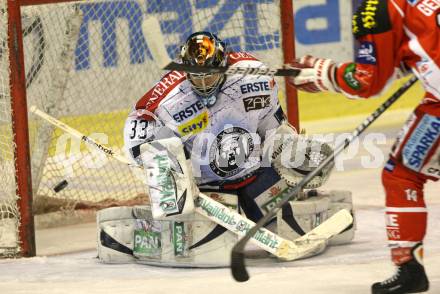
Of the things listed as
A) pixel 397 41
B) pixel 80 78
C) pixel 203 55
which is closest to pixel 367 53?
pixel 397 41

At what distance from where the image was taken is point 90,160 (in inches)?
265

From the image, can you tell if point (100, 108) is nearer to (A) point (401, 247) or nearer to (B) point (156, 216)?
(B) point (156, 216)

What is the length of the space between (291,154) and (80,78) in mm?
2061

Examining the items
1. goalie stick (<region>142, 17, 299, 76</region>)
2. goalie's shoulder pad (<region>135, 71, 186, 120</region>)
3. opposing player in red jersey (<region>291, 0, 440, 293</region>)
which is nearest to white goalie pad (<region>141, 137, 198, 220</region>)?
goalie's shoulder pad (<region>135, 71, 186, 120</region>)

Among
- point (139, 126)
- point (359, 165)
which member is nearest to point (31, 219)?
point (139, 126)

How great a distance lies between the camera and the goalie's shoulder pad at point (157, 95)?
4719mm

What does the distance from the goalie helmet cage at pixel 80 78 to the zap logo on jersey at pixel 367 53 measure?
1687mm

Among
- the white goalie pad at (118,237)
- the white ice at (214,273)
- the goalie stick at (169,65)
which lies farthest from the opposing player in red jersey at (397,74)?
the white goalie pad at (118,237)

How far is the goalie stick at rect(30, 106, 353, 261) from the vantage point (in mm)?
4539

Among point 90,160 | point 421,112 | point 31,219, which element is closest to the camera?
point 421,112

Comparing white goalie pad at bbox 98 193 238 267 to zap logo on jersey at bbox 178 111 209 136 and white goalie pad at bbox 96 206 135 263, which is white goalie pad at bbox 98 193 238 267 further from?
zap logo on jersey at bbox 178 111 209 136

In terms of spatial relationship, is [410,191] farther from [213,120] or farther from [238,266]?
[213,120]

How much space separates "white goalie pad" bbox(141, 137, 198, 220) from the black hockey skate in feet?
3.40

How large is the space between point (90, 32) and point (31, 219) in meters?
1.83
